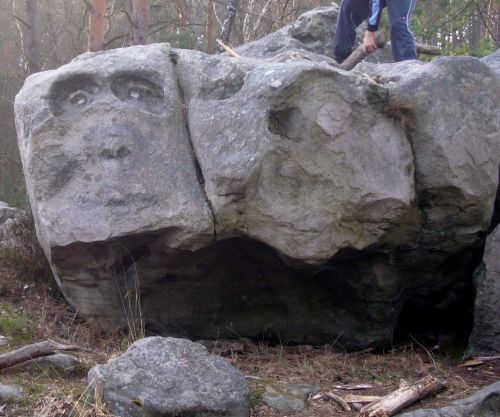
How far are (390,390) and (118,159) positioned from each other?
2.34m

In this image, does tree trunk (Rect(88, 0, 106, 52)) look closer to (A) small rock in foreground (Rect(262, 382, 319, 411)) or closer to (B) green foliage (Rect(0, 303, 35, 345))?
(B) green foliage (Rect(0, 303, 35, 345))

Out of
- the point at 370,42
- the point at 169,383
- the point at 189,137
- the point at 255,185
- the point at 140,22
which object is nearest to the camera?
the point at 169,383

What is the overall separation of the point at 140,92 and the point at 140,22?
578 centimetres

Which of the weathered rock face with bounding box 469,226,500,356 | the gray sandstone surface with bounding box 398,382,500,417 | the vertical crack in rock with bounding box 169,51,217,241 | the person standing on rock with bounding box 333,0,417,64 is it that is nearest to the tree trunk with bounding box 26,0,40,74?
the person standing on rock with bounding box 333,0,417,64

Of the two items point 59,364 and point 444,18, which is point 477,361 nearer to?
point 59,364

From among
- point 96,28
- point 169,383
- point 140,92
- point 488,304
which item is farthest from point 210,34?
point 169,383

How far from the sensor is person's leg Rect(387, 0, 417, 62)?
656cm

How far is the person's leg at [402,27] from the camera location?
21.5ft

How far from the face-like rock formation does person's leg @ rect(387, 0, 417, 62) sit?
706mm

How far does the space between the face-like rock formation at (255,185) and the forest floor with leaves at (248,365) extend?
0.24 metres

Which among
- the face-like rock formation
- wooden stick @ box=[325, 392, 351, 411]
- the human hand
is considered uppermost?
the human hand

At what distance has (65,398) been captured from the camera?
424cm

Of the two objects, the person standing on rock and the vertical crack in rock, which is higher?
the person standing on rock

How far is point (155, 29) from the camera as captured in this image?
14.8 metres
